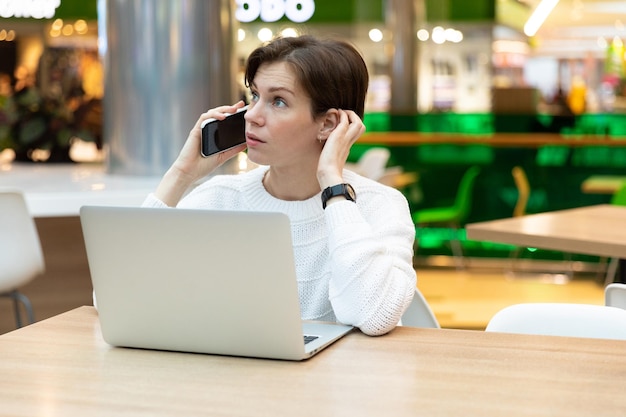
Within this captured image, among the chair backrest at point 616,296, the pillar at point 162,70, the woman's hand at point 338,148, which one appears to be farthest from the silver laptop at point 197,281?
the pillar at point 162,70

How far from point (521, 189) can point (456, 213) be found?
1.69 ft

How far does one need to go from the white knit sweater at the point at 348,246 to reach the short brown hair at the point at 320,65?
194 mm

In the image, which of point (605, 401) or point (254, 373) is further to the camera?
point (254, 373)

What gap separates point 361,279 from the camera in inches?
73.0

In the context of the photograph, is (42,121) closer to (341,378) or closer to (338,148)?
(338,148)

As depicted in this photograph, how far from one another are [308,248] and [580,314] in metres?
0.57

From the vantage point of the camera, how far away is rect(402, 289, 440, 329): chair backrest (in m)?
2.27

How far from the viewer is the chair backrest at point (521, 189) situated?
24.7 feet

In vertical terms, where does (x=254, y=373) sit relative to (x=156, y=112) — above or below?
below

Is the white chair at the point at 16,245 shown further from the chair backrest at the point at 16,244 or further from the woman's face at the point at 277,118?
the woman's face at the point at 277,118

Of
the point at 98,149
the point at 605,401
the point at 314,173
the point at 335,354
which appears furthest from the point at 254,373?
the point at 98,149

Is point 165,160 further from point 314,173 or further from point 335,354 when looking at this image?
point 335,354

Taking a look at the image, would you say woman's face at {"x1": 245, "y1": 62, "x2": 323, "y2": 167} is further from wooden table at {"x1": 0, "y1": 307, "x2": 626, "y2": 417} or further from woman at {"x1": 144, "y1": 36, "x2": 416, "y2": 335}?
wooden table at {"x1": 0, "y1": 307, "x2": 626, "y2": 417}

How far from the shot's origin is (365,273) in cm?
186
